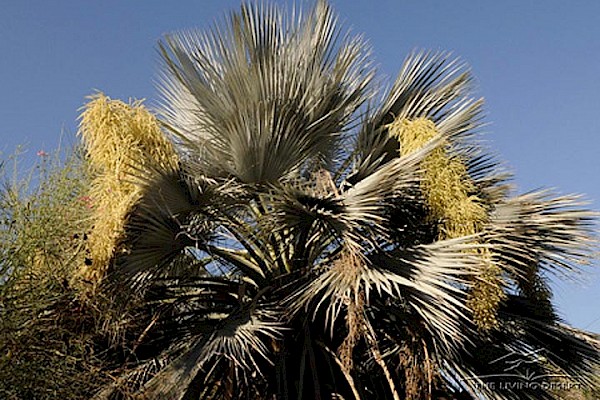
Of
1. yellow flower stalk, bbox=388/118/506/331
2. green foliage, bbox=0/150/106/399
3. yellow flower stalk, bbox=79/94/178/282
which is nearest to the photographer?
green foliage, bbox=0/150/106/399

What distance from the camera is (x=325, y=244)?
619 centimetres

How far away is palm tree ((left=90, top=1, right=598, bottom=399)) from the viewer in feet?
17.6

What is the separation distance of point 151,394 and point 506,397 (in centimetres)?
269

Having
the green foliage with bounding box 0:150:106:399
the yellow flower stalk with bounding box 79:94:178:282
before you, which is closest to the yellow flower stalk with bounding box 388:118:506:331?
the yellow flower stalk with bounding box 79:94:178:282

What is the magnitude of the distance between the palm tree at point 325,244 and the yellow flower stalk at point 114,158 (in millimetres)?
87

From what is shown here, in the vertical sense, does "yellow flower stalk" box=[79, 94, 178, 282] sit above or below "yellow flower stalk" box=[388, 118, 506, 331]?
above

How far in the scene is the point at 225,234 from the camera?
19.7 feet

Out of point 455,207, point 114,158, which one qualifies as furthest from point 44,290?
point 455,207

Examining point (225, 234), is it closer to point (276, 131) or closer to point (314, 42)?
point (276, 131)

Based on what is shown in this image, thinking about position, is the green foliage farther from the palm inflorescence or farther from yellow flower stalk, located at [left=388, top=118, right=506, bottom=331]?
yellow flower stalk, located at [left=388, top=118, right=506, bottom=331]

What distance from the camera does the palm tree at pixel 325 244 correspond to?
5.38 metres

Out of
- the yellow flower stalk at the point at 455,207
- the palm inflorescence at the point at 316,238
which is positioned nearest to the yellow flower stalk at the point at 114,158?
the palm inflorescence at the point at 316,238

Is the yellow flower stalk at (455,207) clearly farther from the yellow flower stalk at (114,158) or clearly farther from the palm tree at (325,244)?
the yellow flower stalk at (114,158)

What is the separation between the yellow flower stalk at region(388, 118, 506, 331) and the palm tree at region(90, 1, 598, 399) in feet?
0.05
